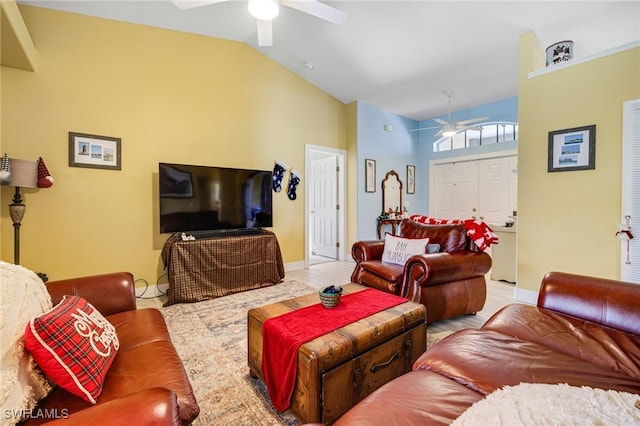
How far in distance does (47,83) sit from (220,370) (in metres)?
3.29

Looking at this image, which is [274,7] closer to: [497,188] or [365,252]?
[365,252]

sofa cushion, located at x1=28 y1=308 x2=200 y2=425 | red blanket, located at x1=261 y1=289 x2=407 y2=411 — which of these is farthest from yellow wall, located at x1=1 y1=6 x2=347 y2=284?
red blanket, located at x1=261 y1=289 x2=407 y2=411

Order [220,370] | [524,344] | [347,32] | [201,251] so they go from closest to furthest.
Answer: [524,344] < [220,370] < [201,251] < [347,32]

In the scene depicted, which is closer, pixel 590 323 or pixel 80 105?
pixel 590 323

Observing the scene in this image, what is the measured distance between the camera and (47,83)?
2.83 metres

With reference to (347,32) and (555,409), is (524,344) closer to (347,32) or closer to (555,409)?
(555,409)

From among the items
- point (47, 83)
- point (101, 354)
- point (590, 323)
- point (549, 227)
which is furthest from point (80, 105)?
point (549, 227)

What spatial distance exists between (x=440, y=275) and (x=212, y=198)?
2.78 m

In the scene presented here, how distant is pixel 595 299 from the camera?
1.55m

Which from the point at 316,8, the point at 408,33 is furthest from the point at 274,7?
the point at 408,33

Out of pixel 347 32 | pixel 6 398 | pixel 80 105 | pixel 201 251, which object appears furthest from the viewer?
pixel 347 32

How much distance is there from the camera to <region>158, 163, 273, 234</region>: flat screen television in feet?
10.8

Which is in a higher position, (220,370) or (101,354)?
(101,354)

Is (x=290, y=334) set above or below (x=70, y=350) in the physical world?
below
